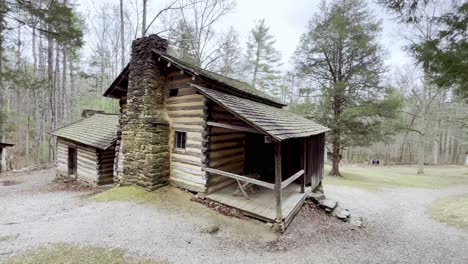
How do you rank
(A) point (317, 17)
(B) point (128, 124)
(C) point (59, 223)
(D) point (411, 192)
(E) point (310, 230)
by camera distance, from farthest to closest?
(A) point (317, 17)
(D) point (411, 192)
(B) point (128, 124)
(E) point (310, 230)
(C) point (59, 223)

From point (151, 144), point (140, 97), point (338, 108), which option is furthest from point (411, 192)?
point (140, 97)

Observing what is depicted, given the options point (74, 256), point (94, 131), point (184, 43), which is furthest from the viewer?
point (184, 43)

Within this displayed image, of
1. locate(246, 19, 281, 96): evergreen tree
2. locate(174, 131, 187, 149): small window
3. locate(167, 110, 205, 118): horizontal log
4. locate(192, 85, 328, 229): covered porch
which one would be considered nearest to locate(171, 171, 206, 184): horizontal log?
locate(192, 85, 328, 229): covered porch

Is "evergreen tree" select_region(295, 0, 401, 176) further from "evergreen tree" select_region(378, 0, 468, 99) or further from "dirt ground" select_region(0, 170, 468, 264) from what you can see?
"evergreen tree" select_region(378, 0, 468, 99)

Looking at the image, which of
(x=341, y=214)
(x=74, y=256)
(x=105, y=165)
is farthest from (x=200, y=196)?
(x=105, y=165)

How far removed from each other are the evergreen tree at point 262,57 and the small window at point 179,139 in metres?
17.8

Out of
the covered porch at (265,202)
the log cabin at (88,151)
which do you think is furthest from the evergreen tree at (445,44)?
the log cabin at (88,151)

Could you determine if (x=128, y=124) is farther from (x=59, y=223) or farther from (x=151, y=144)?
(x=59, y=223)

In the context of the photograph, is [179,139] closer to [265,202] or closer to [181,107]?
[181,107]

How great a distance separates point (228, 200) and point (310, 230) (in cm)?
273

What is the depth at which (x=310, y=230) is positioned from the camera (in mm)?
6762

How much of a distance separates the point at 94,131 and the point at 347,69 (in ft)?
56.0

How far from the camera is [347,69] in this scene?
15.4m

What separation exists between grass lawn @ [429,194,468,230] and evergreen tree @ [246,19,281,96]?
58.1ft
